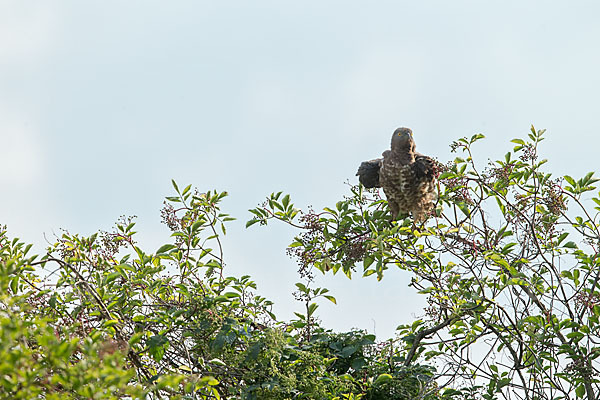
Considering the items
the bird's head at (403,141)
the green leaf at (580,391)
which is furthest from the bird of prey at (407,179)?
the green leaf at (580,391)

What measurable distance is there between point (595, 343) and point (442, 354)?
0.81 metres

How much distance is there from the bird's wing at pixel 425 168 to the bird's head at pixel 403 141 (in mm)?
163

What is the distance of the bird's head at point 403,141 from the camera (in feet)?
14.6

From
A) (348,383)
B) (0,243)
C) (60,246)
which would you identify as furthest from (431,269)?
(0,243)

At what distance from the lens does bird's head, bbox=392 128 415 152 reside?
14.6ft

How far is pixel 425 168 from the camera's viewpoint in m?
4.25

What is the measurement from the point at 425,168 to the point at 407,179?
0.12 m

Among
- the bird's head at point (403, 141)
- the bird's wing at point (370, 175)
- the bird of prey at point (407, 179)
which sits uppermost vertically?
the bird's head at point (403, 141)

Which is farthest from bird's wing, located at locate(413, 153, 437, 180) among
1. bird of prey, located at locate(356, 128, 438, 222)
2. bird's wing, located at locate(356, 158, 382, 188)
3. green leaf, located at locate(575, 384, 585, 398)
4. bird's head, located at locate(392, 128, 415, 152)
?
green leaf, located at locate(575, 384, 585, 398)

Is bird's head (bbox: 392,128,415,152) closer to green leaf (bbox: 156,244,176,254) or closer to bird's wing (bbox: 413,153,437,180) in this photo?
bird's wing (bbox: 413,153,437,180)

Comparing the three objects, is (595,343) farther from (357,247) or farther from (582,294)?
(357,247)

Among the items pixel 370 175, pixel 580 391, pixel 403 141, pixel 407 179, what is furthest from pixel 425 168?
pixel 580 391

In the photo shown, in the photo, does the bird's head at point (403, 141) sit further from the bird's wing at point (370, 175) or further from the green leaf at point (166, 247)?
the green leaf at point (166, 247)

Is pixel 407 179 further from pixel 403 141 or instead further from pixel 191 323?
pixel 191 323
